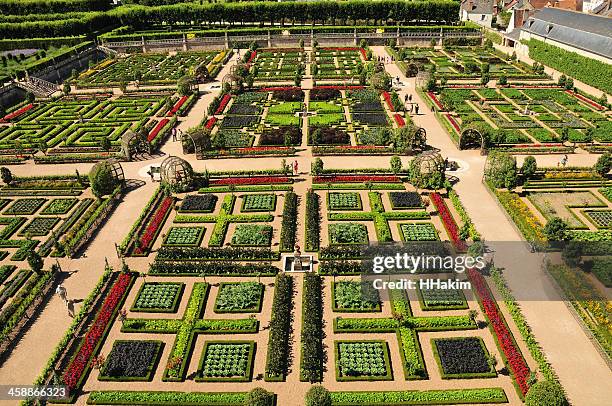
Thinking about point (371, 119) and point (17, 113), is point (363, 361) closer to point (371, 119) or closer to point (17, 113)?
point (371, 119)

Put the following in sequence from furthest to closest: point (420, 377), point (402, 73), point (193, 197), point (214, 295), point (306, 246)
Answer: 1. point (402, 73)
2. point (193, 197)
3. point (306, 246)
4. point (214, 295)
5. point (420, 377)

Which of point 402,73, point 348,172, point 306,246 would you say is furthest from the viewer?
point 402,73

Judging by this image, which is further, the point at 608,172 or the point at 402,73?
the point at 402,73

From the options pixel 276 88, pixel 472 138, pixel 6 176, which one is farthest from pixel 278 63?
pixel 6 176

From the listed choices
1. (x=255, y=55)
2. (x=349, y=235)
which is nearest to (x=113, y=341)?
(x=349, y=235)

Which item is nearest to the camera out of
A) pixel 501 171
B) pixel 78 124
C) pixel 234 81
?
pixel 501 171

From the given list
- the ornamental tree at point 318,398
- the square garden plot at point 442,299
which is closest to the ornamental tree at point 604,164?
the square garden plot at point 442,299

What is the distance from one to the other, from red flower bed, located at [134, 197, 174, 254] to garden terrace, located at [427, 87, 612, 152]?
35524 mm

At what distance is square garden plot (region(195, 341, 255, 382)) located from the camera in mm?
27797

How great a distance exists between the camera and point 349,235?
1561 inches

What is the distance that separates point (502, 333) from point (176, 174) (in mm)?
34421

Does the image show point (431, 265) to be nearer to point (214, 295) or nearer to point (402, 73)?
point (214, 295)

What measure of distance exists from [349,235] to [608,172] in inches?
1241

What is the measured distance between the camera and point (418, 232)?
1577 inches
